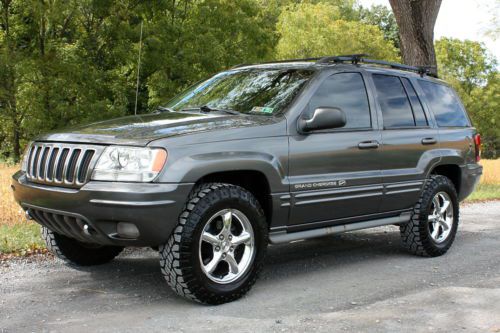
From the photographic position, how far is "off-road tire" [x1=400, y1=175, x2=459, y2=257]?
6.30 meters

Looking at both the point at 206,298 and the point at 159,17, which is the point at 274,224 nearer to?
the point at 206,298

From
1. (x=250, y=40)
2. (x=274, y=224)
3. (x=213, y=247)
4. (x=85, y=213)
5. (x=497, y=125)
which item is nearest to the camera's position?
(x=85, y=213)

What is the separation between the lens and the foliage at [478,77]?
64.4 m

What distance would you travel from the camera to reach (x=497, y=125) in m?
65.2

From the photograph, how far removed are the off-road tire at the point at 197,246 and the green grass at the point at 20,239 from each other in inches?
94.4

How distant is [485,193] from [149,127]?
10.5 m

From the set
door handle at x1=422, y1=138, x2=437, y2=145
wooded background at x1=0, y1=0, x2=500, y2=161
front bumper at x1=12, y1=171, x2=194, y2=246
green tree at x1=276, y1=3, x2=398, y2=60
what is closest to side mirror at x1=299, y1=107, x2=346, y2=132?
front bumper at x1=12, y1=171, x2=194, y2=246

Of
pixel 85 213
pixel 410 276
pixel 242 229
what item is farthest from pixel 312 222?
pixel 85 213

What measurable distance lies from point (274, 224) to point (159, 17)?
27646 mm

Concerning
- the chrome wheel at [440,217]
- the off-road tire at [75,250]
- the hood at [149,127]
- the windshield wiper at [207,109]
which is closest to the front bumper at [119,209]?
the hood at [149,127]

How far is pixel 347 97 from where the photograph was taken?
5660 mm

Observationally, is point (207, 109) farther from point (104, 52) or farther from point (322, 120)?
point (104, 52)

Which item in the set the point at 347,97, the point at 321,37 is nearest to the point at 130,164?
the point at 347,97

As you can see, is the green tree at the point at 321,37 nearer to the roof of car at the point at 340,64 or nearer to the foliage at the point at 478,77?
the foliage at the point at 478,77
